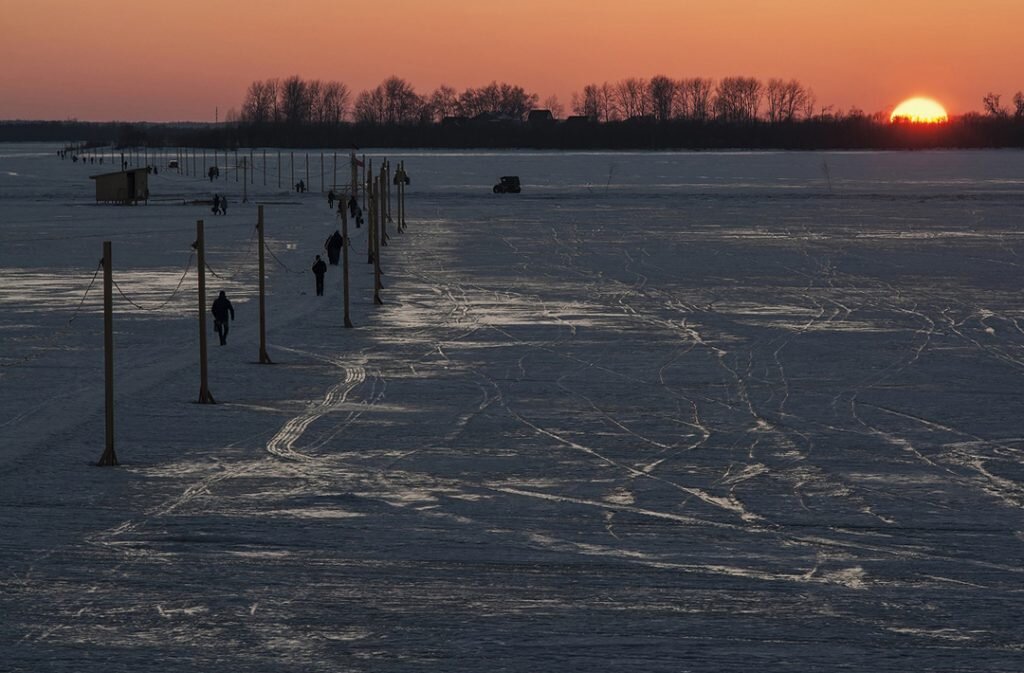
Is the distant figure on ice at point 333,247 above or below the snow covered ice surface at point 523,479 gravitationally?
above

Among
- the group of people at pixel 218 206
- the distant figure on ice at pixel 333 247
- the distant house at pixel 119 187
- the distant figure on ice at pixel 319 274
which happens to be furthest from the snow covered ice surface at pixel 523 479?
the distant house at pixel 119 187

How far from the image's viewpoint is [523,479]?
43.6 feet

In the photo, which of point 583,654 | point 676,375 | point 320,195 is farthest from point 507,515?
point 320,195

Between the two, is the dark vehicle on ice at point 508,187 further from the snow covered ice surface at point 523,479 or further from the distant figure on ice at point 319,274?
the distant figure on ice at point 319,274

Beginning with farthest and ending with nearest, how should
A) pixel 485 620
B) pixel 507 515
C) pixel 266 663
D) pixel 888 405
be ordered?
pixel 888 405 → pixel 507 515 → pixel 485 620 → pixel 266 663

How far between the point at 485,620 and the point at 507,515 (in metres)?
2.89

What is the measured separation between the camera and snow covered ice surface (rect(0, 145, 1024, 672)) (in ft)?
28.7

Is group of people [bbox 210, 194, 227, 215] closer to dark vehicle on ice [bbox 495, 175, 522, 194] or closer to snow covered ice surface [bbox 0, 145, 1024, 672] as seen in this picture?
dark vehicle on ice [bbox 495, 175, 522, 194]

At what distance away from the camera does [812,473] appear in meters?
13.5

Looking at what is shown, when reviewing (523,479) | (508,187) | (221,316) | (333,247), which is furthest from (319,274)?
(508,187)

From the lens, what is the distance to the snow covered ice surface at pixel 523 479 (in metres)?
8.76

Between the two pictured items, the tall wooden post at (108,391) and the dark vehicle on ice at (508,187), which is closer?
the tall wooden post at (108,391)

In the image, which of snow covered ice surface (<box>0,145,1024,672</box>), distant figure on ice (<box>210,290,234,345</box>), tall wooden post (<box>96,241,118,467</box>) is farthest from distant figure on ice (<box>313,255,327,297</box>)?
tall wooden post (<box>96,241,118,467</box>)

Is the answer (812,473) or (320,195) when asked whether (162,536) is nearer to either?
(812,473)
